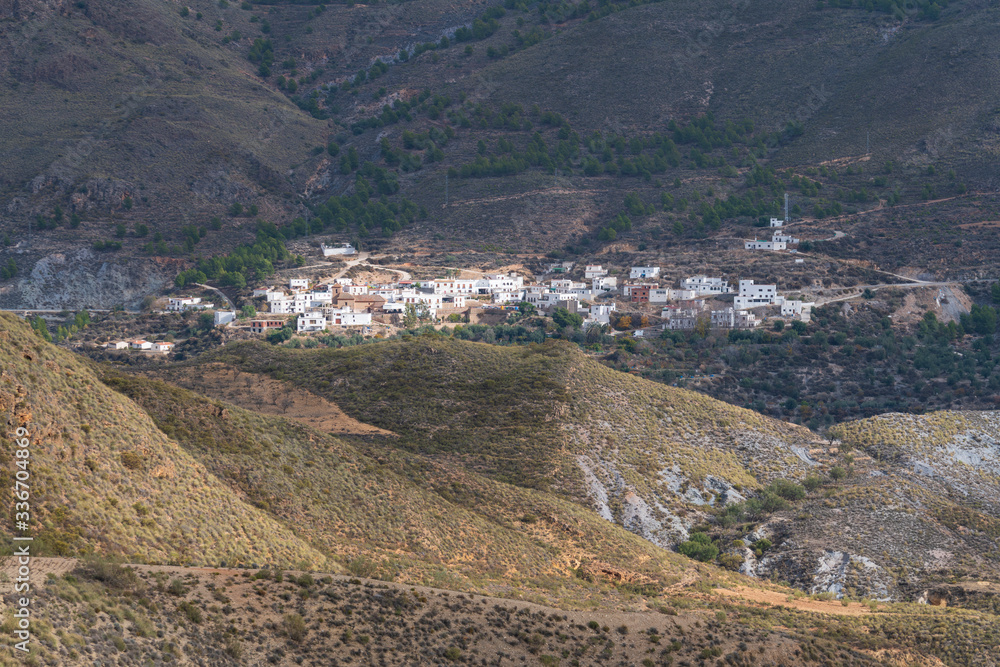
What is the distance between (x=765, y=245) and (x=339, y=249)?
34.0m

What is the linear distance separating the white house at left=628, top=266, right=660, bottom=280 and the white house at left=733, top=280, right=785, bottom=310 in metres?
9.64

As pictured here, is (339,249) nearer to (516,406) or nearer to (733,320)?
(733,320)

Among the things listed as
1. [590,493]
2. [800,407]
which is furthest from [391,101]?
[590,493]

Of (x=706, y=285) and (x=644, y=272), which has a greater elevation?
(x=644, y=272)

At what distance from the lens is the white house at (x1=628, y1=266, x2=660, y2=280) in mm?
88562

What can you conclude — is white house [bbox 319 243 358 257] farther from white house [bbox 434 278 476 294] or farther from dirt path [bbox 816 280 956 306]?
dirt path [bbox 816 280 956 306]

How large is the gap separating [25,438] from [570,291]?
2541 inches

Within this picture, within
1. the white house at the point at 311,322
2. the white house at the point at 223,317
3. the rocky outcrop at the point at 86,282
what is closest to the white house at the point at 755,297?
the white house at the point at 311,322

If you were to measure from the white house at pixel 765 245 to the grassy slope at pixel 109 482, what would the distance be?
66988mm

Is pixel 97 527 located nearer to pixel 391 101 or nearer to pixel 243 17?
pixel 391 101

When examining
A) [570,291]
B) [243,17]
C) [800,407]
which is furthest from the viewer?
[243,17]

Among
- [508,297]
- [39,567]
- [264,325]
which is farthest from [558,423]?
→ [508,297]

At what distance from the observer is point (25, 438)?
2316 centimetres

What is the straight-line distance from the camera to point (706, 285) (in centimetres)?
8369
